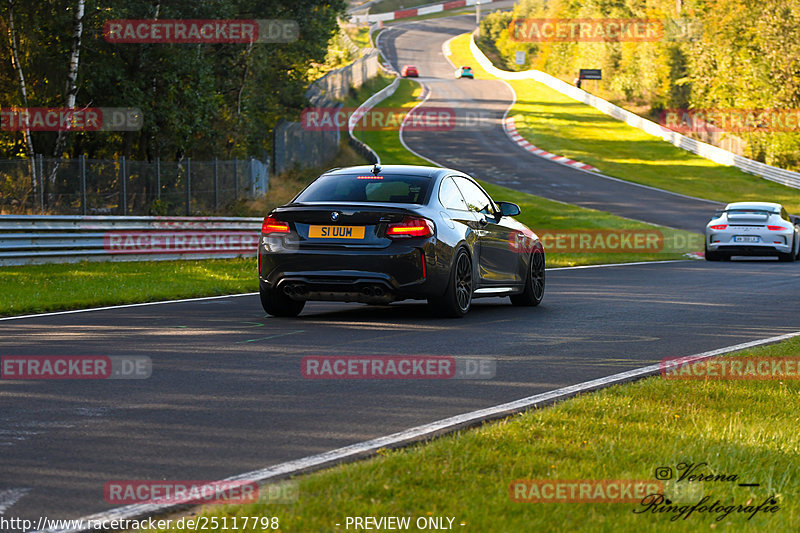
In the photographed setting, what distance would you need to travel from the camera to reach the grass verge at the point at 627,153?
51.7 metres

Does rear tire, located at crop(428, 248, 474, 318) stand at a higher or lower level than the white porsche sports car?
higher

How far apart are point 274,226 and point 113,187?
13416mm

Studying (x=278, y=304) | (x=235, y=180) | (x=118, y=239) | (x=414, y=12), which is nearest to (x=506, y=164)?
(x=235, y=180)

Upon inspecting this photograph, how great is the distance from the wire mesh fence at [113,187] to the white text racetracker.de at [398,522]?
1947 centimetres

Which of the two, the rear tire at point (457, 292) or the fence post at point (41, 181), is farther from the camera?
the fence post at point (41, 181)

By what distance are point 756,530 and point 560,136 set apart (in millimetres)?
61770

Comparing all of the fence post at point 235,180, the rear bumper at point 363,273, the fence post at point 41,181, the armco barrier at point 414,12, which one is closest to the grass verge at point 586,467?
the rear bumper at point 363,273

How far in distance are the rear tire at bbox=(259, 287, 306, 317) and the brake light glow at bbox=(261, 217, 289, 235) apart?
2.17 feet

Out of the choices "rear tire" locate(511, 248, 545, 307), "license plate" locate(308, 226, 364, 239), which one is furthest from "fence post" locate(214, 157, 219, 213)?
"license plate" locate(308, 226, 364, 239)

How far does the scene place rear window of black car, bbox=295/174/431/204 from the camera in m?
12.0

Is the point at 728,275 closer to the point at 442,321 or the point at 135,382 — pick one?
the point at 442,321

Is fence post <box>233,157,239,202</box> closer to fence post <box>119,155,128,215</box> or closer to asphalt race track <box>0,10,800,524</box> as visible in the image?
fence post <box>119,155,128,215</box>

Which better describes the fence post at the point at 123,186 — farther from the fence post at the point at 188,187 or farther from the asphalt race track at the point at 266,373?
the asphalt race track at the point at 266,373

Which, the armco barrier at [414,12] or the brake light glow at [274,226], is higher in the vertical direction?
the armco barrier at [414,12]
